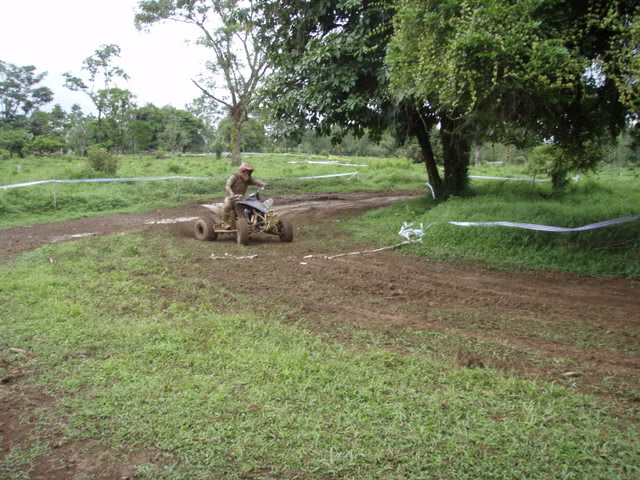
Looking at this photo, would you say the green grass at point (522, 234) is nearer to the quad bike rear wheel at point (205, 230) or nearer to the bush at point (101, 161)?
the quad bike rear wheel at point (205, 230)

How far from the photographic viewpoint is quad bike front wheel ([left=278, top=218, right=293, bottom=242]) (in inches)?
412

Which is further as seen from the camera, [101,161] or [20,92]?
[20,92]

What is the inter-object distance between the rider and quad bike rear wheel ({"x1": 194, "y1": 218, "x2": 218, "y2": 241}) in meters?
0.32

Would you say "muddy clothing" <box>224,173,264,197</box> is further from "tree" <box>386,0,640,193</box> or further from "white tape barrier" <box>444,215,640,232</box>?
"white tape barrier" <box>444,215,640,232</box>

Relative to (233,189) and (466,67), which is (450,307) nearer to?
(466,67)

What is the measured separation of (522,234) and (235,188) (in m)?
5.61

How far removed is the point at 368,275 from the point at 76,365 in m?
4.30

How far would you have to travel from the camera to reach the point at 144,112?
190 ft

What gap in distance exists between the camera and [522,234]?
9.60 m

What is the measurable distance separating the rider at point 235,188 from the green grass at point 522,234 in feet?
8.89

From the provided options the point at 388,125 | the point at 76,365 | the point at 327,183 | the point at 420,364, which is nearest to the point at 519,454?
the point at 420,364

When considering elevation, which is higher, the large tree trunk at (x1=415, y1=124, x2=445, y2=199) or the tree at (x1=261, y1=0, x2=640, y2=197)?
Answer: the tree at (x1=261, y1=0, x2=640, y2=197)

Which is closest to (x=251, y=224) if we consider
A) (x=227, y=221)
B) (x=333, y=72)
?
(x=227, y=221)

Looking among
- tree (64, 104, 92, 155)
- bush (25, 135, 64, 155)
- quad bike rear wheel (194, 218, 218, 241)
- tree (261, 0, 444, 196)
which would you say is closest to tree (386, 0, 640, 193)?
tree (261, 0, 444, 196)
